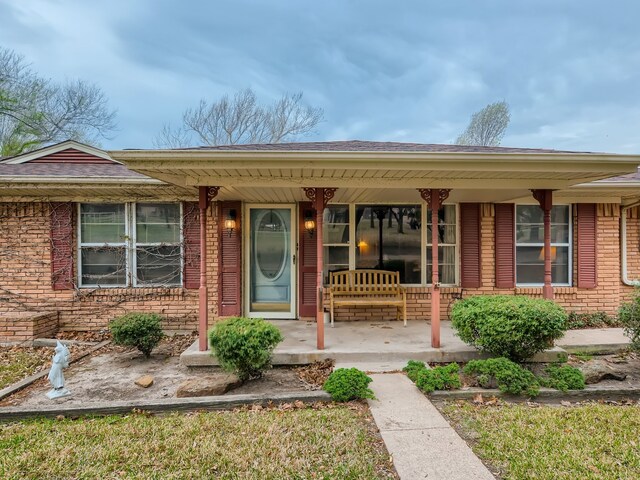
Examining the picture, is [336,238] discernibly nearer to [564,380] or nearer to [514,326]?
[514,326]

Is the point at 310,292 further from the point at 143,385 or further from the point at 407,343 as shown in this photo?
the point at 143,385

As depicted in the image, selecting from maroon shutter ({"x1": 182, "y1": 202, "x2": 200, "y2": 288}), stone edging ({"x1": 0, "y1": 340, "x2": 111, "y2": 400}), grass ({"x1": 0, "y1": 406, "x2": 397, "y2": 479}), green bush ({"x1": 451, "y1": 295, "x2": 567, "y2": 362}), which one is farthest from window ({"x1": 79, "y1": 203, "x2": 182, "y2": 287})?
green bush ({"x1": 451, "y1": 295, "x2": 567, "y2": 362})

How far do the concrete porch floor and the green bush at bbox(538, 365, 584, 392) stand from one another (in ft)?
2.52

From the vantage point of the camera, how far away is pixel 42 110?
1577 cm

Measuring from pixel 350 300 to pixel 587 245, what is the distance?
4.70 meters

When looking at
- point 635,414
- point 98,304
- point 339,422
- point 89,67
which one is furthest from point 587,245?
point 89,67

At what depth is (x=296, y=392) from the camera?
13.0ft

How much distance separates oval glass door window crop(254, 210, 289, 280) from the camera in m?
6.96

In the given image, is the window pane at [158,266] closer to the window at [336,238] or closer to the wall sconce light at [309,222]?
the wall sconce light at [309,222]

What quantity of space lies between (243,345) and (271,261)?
3.06m

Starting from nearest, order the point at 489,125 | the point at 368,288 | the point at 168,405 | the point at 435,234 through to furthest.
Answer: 1. the point at 168,405
2. the point at 435,234
3. the point at 368,288
4. the point at 489,125

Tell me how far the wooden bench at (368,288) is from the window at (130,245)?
9.58 ft

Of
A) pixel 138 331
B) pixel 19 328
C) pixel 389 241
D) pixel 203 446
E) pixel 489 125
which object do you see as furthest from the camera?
pixel 489 125

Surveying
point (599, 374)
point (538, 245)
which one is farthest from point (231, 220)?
Answer: point (538, 245)
